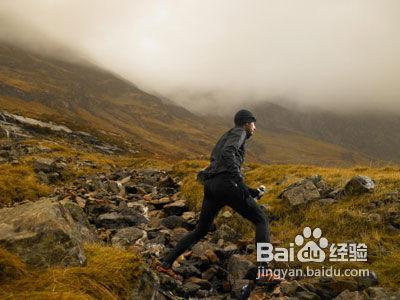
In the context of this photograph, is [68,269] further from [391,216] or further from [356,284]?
[391,216]

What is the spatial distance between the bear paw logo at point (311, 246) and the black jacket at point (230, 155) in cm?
271

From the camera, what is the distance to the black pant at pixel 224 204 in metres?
8.69

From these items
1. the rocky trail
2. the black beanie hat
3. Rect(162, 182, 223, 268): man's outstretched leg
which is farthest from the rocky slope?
the black beanie hat

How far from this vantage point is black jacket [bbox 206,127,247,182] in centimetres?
862

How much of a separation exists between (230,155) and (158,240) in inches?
154

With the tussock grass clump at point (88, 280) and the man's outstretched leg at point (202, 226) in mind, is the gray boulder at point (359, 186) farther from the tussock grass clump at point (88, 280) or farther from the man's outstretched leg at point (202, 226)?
the tussock grass clump at point (88, 280)

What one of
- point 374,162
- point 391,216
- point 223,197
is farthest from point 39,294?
point 374,162

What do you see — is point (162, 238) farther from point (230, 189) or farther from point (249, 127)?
point (249, 127)

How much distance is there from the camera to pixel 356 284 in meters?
8.48

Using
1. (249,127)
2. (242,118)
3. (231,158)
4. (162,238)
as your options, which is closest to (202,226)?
(231,158)

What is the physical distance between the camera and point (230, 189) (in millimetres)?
8641

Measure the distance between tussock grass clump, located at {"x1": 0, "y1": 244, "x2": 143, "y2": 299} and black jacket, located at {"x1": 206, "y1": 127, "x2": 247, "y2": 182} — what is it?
2.63 metres

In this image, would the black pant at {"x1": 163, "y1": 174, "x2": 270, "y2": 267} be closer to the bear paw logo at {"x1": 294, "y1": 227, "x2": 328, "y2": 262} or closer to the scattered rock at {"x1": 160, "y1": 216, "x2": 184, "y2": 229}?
the bear paw logo at {"x1": 294, "y1": 227, "x2": 328, "y2": 262}

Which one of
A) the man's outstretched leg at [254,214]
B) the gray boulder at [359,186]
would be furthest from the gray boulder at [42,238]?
the gray boulder at [359,186]
